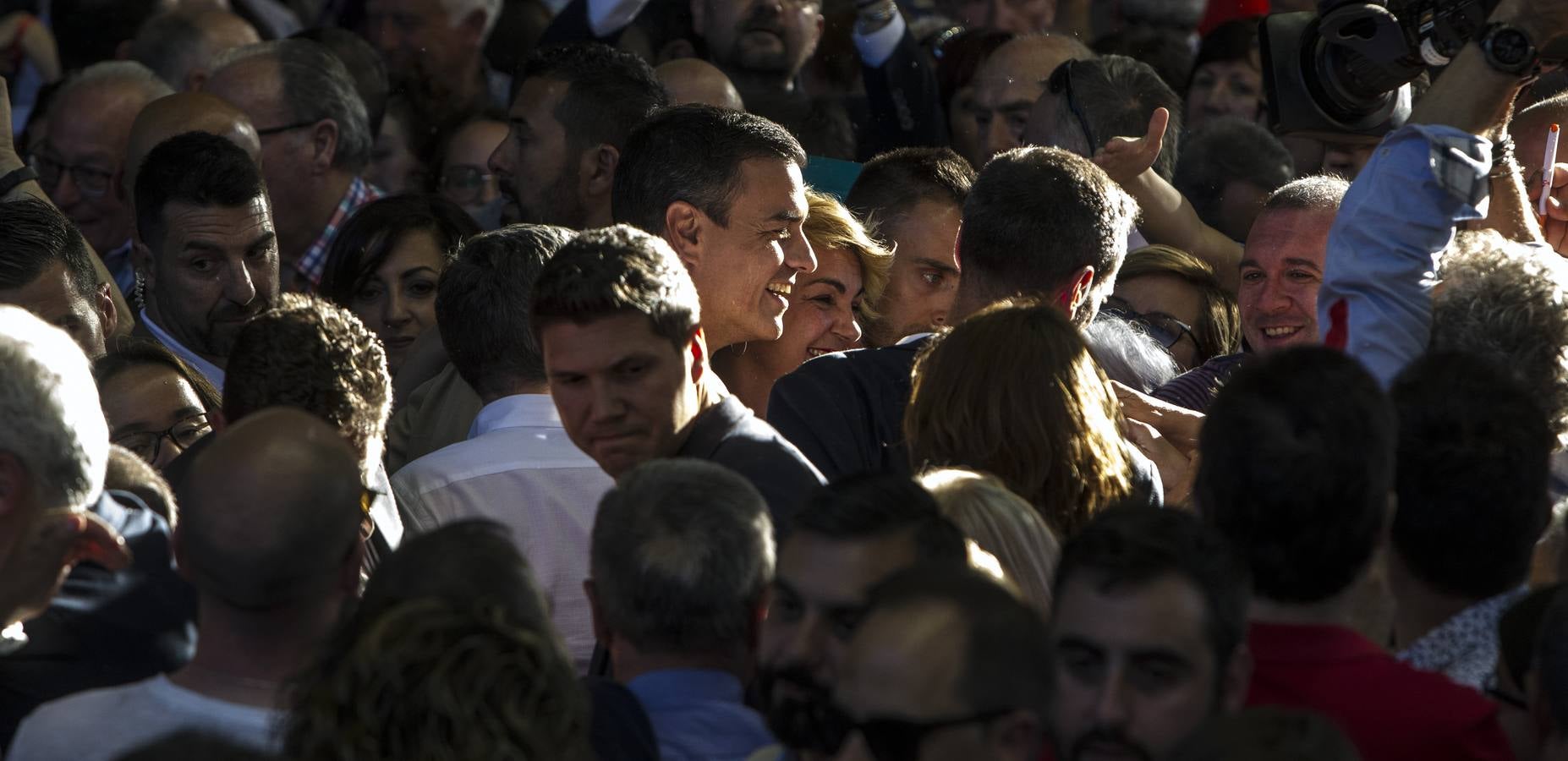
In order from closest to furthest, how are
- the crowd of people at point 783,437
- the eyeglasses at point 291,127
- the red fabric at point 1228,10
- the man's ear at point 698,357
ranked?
the crowd of people at point 783,437 < the man's ear at point 698,357 < the eyeglasses at point 291,127 < the red fabric at point 1228,10

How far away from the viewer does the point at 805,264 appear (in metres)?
4.33

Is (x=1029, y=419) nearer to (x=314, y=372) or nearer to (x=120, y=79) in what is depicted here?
(x=314, y=372)

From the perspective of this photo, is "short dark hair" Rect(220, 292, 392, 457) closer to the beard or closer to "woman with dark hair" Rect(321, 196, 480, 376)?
the beard

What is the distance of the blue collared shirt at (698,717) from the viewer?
8.29 ft

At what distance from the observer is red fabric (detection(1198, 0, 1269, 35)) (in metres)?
8.23

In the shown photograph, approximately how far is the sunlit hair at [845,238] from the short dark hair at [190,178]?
1516mm

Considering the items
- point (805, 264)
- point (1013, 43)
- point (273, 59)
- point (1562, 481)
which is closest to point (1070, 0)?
point (1013, 43)

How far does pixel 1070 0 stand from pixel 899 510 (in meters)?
6.85

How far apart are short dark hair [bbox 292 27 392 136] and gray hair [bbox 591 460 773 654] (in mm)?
4392

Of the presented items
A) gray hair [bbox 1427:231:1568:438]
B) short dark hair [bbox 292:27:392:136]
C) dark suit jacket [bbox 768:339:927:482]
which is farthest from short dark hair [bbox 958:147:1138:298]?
short dark hair [bbox 292:27:392:136]

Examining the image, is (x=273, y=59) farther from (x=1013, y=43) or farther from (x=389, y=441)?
(x=1013, y=43)

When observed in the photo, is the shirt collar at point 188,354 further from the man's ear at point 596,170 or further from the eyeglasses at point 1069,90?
the eyeglasses at point 1069,90

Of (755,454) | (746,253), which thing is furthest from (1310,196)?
(755,454)

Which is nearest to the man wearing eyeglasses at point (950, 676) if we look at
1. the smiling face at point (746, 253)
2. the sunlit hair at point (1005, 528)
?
the sunlit hair at point (1005, 528)
